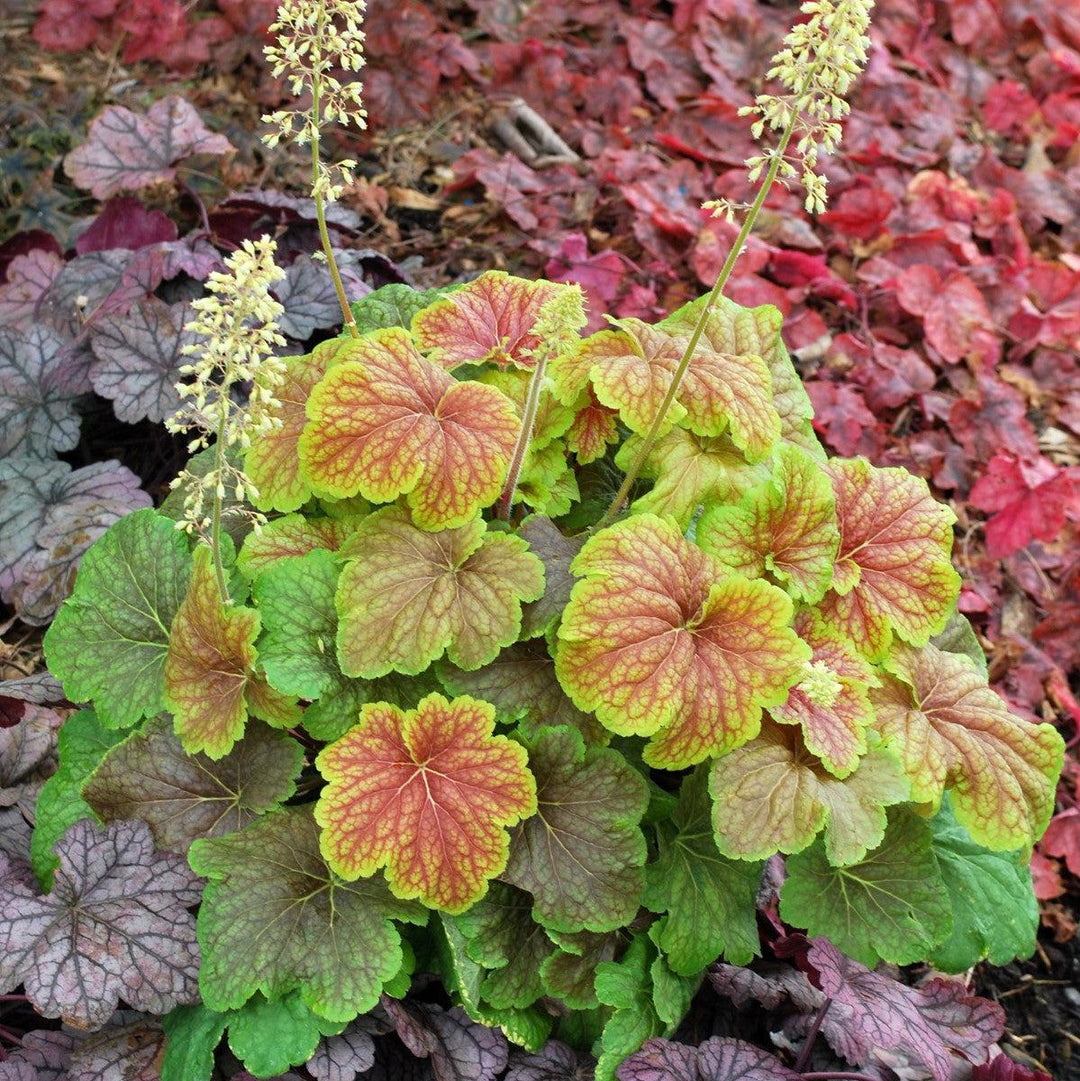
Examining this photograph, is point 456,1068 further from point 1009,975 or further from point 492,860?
point 1009,975

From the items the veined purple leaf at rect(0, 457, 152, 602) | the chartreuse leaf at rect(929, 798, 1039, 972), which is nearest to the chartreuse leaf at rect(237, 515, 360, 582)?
the veined purple leaf at rect(0, 457, 152, 602)

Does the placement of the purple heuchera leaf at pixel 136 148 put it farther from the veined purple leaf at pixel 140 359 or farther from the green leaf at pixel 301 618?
the green leaf at pixel 301 618

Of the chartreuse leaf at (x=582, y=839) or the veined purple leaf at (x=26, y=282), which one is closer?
the chartreuse leaf at (x=582, y=839)

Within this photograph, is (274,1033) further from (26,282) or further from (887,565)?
(26,282)

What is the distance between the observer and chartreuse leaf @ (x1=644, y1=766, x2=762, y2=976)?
1867mm

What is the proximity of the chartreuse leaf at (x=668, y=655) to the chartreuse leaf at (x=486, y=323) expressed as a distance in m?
0.47

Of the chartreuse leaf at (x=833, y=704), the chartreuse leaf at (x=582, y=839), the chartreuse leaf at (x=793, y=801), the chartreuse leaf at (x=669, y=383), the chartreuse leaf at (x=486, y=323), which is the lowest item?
the chartreuse leaf at (x=582, y=839)

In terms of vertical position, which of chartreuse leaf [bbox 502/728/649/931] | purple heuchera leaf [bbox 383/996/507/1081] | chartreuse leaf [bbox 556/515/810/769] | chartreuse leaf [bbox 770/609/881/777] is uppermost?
chartreuse leaf [bbox 556/515/810/769]

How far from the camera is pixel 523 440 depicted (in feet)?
6.15

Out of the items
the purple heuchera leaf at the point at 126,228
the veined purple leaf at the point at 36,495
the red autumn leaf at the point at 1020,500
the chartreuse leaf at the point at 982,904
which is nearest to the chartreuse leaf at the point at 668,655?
the chartreuse leaf at the point at 982,904

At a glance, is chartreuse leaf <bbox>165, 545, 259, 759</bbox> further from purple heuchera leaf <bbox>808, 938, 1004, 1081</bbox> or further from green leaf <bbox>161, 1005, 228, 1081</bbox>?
purple heuchera leaf <bbox>808, 938, 1004, 1081</bbox>

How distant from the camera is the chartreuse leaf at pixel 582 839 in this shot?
71.7 inches

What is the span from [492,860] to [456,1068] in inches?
16.1

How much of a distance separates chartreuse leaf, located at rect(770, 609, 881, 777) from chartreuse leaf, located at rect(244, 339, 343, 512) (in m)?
0.91
